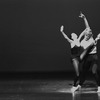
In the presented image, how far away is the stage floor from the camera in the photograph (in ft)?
22.3

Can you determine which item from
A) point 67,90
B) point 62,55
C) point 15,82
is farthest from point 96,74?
point 62,55

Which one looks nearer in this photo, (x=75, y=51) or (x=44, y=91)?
(x=75, y=51)

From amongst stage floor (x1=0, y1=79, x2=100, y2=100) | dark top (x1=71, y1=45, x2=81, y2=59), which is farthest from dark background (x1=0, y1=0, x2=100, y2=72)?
dark top (x1=71, y1=45, x2=81, y2=59)

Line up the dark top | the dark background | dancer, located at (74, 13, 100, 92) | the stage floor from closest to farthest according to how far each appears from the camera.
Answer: the stage floor, dancer, located at (74, 13, 100, 92), the dark top, the dark background

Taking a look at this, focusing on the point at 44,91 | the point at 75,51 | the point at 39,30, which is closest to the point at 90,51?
the point at 75,51

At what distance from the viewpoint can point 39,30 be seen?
37.9 feet

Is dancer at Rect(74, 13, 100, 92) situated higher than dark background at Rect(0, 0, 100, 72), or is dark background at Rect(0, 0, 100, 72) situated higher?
dark background at Rect(0, 0, 100, 72)

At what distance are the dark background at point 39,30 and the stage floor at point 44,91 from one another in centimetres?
201

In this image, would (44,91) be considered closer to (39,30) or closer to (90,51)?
(90,51)

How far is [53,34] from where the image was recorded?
11531 millimetres

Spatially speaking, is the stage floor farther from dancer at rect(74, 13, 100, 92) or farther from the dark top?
the dark top

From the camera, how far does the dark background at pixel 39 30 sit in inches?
444

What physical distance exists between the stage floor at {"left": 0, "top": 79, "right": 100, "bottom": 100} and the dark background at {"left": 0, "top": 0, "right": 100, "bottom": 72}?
2012 mm

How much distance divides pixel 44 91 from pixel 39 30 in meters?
4.14
